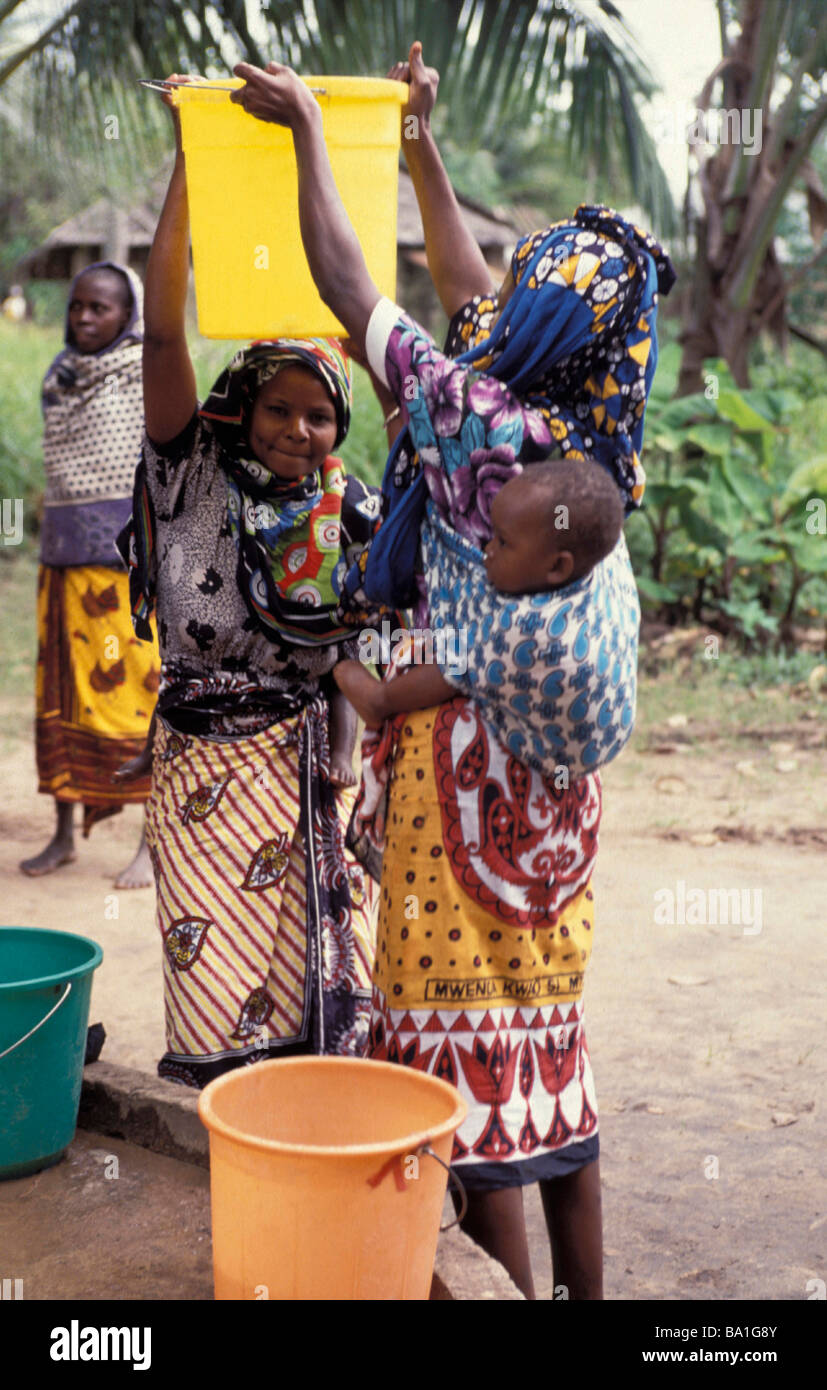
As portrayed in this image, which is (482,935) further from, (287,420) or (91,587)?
(91,587)

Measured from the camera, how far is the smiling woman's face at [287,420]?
8.40 ft

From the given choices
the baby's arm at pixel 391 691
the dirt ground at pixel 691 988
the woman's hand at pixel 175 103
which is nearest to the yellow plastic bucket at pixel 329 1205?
the baby's arm at pixel 391 691

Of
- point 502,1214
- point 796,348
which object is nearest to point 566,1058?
point 502,1214

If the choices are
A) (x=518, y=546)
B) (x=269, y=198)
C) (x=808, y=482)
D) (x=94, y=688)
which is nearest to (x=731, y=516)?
(x=808, y=482)

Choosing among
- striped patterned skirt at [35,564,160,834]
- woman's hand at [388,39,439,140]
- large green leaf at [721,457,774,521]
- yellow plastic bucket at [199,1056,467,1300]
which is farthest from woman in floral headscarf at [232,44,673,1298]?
large green leaf at [721,457,774,521]

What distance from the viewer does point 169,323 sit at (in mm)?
2459

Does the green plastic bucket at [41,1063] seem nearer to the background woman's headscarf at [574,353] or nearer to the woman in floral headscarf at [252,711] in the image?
the woman in floral headscarf at [252,711]

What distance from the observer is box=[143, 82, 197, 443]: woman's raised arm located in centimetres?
239

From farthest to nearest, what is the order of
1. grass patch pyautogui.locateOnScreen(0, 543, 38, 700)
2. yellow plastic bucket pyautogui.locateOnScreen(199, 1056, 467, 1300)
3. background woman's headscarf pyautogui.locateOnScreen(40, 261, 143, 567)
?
grass patch pyautogui.locateOnScreen(0, 543, 38, 700) → background woman's headscarf pyautogui.locateOnScreen(40, 261, 143, 567) → yellow plastic bucket pyautogui.locateOnScreen(199, 1056, 467, 1300)

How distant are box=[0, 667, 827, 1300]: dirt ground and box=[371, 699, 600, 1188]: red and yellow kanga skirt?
803mm

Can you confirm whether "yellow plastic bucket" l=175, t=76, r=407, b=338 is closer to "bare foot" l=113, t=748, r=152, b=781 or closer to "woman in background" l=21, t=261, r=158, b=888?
"bare foot" l=113, t=748, r=152, b=781

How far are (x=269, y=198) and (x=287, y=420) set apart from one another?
0.41m

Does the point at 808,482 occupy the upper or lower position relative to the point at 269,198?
lower
